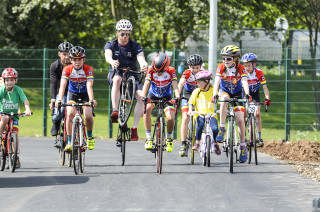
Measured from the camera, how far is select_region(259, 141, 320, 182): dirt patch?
14043mm

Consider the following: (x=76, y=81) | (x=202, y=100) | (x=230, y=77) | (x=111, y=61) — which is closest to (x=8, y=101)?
(x=76, y=81)

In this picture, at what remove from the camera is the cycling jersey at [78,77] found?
13500mm

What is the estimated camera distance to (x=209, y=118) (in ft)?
46.0

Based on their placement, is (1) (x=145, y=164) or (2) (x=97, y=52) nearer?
(1) (x=145, y=164)

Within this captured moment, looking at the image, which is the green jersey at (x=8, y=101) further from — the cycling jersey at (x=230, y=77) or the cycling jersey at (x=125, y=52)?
the cycling jersey at (x=230, y=77)

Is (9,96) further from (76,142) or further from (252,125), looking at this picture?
(252,125)

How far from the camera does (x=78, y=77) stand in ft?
44.3

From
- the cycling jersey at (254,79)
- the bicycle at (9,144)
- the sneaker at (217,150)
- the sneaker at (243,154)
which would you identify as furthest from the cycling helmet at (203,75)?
the bicycle at (9,144)

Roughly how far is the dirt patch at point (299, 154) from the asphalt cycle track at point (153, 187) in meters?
0.33

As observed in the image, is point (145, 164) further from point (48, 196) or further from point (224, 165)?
point (48, 196)

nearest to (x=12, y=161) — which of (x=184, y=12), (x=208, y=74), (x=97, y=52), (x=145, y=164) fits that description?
(x=145, y=164)

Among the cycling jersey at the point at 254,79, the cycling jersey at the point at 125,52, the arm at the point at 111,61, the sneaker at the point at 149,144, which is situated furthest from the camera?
the cycling jersey at the point at 254,79

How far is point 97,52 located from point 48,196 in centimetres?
1247

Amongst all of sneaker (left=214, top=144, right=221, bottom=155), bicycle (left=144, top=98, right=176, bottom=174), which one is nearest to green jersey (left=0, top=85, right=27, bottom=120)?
bicycle (left=144, top=98, right=176, bottom=174)
